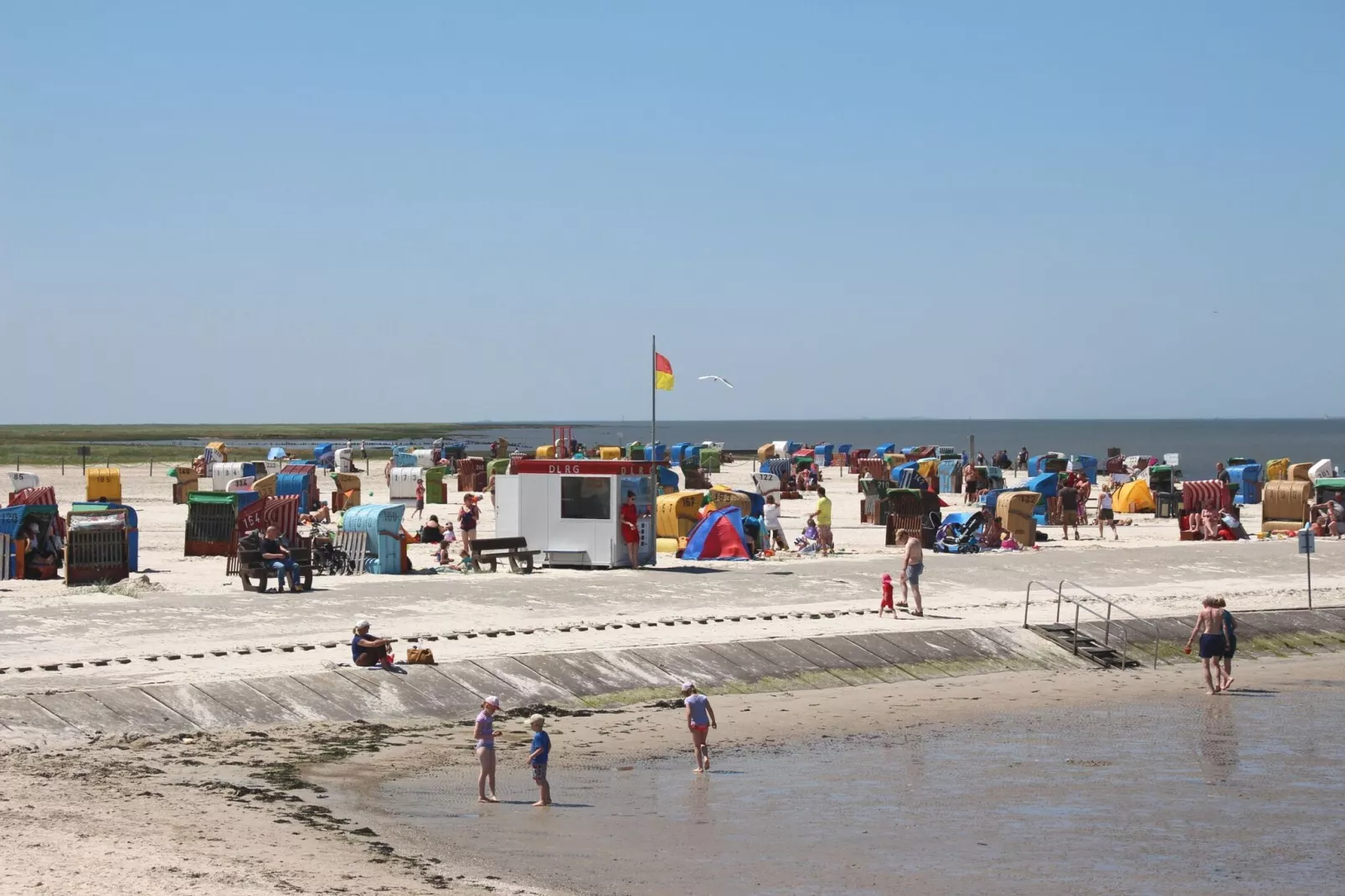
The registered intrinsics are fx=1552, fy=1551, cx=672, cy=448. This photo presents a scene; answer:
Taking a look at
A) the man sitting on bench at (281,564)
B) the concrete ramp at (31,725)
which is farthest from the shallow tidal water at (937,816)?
the man sitting on bench at (281,564)

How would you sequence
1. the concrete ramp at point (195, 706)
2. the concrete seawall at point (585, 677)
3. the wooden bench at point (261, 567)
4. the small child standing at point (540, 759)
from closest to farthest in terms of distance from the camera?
the small child standing at point (540, 759)
the concrete seawall at point (585, 677)
the concrete ramp at point (195, 706)
the wooden bench at point (261, 567)

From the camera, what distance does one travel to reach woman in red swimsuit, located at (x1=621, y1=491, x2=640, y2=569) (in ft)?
81.7

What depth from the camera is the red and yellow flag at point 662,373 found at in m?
27.9

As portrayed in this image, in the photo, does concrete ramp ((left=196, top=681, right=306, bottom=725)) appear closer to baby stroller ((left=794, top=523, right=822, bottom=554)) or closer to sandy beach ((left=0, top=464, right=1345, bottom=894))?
sandy beach ((left=0, top=464, right=1345, bottom=894))

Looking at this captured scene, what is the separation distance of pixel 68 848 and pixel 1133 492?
120ft

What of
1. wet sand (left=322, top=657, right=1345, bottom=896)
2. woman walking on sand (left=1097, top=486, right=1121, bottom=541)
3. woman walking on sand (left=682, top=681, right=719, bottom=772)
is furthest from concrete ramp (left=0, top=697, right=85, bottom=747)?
woman walking on sand (left=1097, top=486, right=1121, bottom=541)

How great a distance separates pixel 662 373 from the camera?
28047 millimetres

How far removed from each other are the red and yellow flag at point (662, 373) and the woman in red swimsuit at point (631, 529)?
3.53 m

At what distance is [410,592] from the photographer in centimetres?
2188

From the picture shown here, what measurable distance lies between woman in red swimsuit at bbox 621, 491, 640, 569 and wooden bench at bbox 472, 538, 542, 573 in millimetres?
1527

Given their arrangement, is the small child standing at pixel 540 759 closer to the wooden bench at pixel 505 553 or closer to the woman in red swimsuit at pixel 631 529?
the wooden bench at pixel 505 553

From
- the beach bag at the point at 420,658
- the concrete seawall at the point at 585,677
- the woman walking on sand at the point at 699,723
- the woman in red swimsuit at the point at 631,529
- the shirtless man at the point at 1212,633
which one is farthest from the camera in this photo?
the woman in red swimsuit at the point at 631,529

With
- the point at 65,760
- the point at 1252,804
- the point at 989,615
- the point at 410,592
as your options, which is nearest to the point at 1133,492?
the point at 989,615

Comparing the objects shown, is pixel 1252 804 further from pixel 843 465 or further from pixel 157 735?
pixel 843 465
